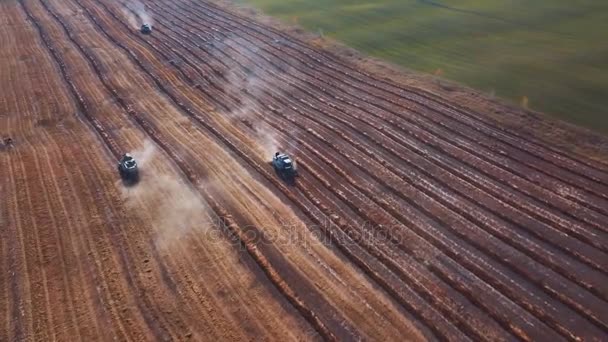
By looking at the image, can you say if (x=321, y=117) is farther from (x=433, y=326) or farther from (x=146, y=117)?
(x=433, y=326)

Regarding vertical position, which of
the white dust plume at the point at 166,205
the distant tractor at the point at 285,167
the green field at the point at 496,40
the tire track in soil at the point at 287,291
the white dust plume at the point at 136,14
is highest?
the green field at the point at 496,40

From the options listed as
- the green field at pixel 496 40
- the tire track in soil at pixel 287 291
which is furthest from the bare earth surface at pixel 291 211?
the green field at pixel 496 40

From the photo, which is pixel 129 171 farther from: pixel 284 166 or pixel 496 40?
pixel 496 40

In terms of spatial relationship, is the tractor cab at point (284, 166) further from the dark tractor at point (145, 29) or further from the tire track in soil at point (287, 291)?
the dark tractor at point (145, 29)

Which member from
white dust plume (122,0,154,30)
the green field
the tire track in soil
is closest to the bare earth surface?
the tire track in soil

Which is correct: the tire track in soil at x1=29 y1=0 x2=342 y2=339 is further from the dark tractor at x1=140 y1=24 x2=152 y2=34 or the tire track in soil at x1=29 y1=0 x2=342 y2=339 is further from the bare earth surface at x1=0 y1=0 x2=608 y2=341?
the dark tractor at x1=140 y1=24 x2=152 y2=34

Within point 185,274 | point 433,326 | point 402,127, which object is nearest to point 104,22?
point 402,127

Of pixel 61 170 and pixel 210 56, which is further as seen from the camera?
pixel 210 56
